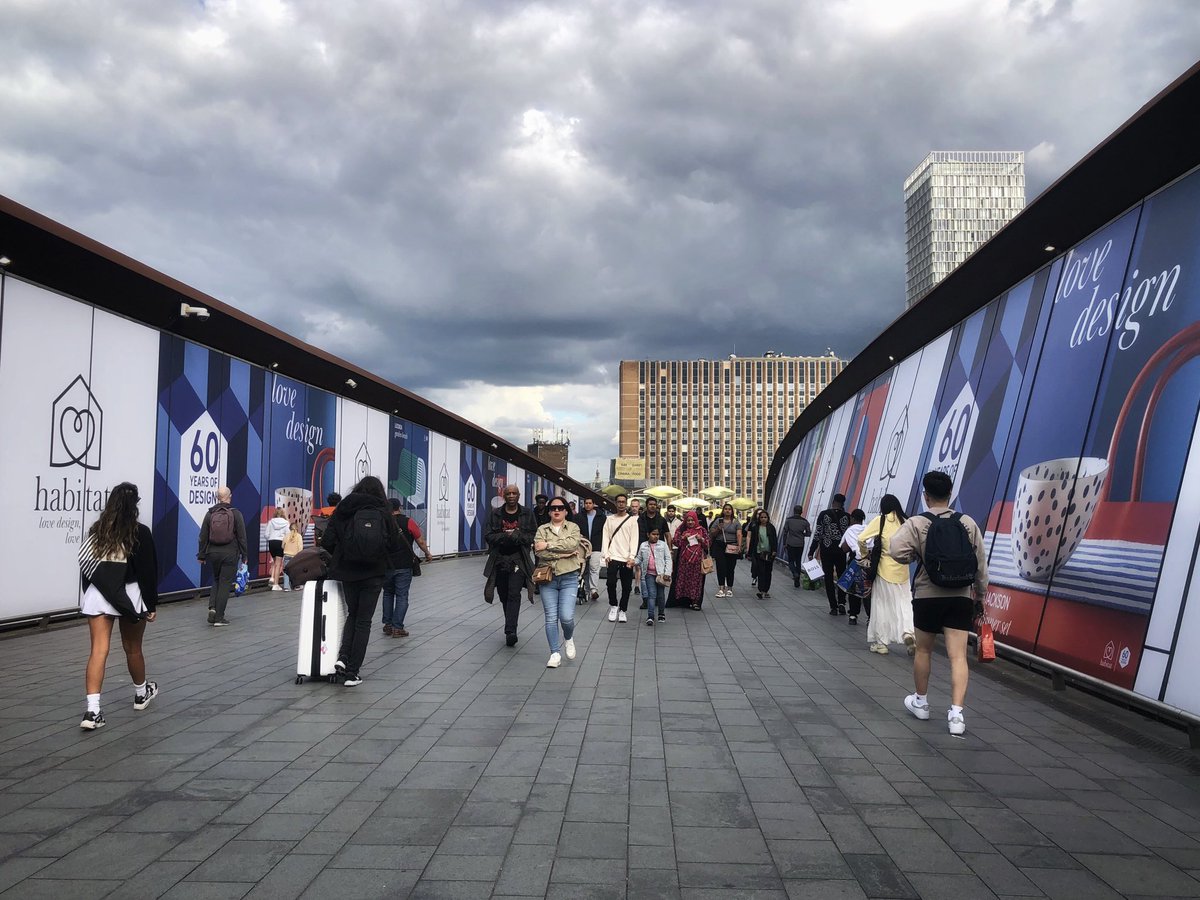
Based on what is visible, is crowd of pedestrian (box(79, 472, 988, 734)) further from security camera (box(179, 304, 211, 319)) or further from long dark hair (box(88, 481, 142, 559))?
security camera (box(179, 304, 211, 319))

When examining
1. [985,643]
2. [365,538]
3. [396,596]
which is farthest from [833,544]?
[365,538]

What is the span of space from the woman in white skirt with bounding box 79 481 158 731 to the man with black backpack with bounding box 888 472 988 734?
529cm

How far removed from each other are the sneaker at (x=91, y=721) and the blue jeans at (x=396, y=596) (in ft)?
14.6

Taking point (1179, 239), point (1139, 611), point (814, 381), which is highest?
point (814, 381)

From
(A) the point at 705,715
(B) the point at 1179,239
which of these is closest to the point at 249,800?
(A) the point at 705,715

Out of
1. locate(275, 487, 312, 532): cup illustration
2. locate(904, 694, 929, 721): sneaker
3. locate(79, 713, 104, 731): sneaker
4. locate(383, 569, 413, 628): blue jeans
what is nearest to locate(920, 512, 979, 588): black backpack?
locate(904, 694, 929, 721): sneaker

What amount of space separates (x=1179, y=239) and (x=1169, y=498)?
2.44 meters

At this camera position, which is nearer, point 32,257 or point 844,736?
point 844,736

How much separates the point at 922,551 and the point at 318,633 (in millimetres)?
4930

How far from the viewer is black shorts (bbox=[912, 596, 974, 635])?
598 centimetres

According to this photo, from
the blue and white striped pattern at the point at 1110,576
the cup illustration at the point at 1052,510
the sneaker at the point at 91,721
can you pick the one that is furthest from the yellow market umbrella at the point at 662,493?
the sneaker at the point at 91,721

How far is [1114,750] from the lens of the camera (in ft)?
18.0

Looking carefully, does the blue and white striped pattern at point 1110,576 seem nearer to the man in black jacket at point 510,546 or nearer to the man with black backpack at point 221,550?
the man in black jacket at point 510,546

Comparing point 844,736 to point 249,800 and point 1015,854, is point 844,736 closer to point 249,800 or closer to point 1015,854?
point 1015,854
